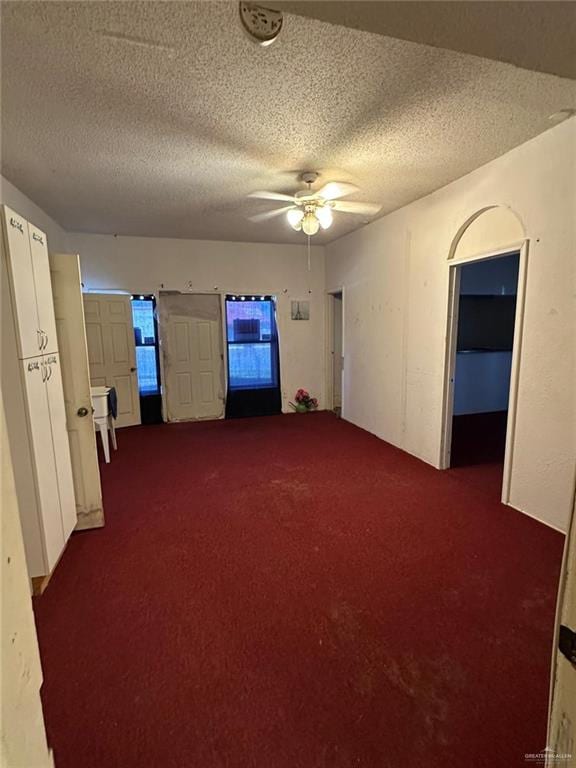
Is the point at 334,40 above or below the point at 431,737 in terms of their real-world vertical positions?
above

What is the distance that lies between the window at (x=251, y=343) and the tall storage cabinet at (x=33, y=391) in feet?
11.5

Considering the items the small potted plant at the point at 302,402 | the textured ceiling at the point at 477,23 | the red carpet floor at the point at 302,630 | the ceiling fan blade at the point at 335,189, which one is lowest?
the red carpet floor at the point at 302,630

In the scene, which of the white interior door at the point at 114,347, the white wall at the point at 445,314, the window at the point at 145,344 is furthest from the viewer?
the window at the point at 145,344

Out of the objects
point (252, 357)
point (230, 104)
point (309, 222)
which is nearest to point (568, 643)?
point (230, 104)

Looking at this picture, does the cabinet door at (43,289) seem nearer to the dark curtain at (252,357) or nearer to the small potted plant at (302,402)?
the dark curtain at (252,357)

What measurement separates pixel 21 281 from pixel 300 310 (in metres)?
4.45

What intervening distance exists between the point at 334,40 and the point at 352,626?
2.74 meters

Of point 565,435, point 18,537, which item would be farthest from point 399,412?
point 18,537

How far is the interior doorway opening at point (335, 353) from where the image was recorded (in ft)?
20.1

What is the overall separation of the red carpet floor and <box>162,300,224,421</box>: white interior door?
8.05ft

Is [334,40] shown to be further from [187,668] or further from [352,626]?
[187,668]

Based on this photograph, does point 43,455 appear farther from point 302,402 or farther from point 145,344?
point 302,402

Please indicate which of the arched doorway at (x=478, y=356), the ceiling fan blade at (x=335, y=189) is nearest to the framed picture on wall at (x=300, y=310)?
the arched doorway at (x=478, y=356)

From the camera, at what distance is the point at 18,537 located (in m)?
0.62
